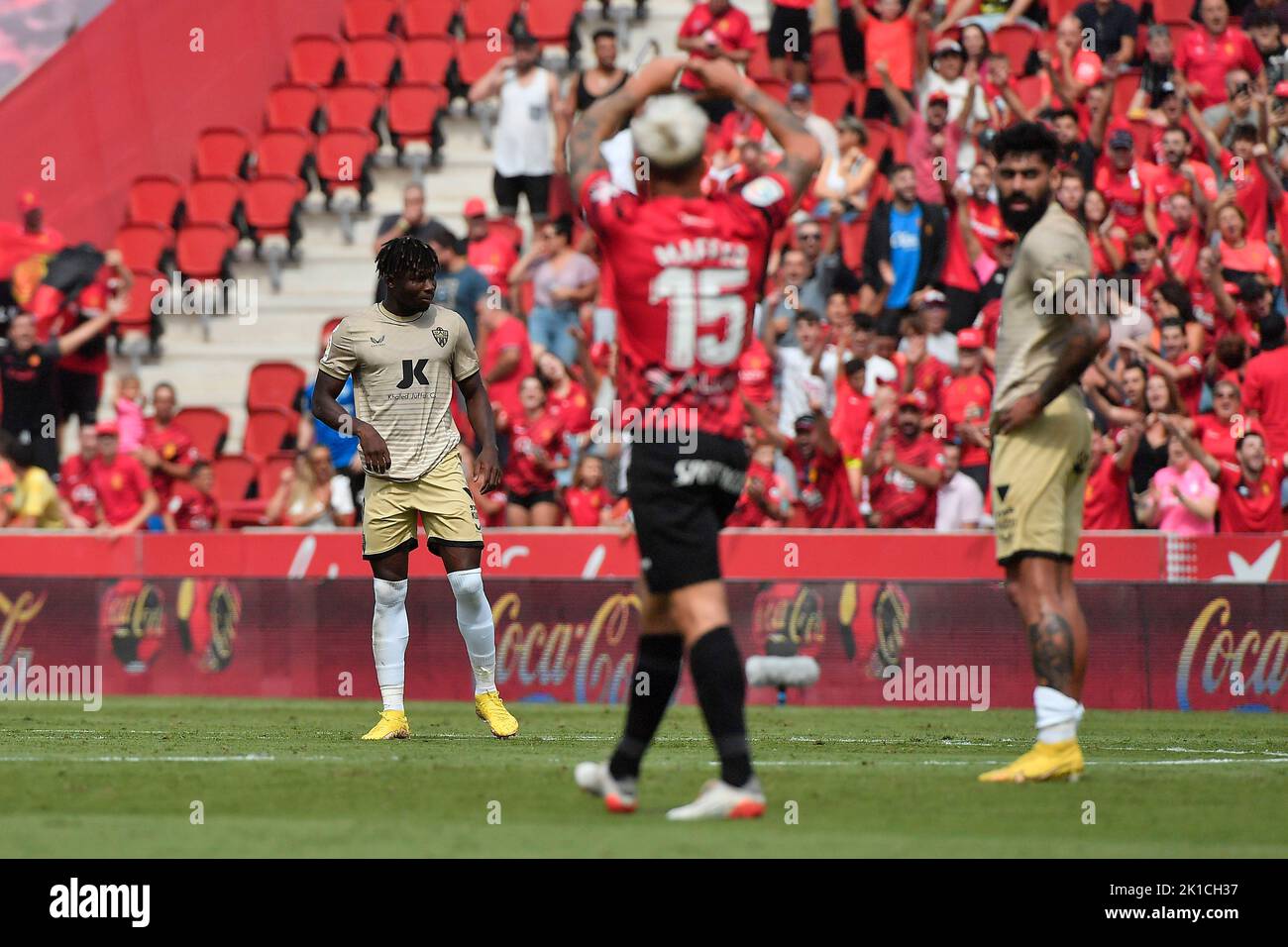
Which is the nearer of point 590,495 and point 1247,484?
point 1247,484

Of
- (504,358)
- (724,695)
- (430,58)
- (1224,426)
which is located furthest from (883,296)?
(724,695)

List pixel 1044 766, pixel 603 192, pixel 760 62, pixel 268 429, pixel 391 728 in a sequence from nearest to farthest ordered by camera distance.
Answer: pixel 603 192 < pixel 1044 766 < pixel 391 728 < pixel 268 429 < pixel 760 62

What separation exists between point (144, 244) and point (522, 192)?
4.50 metres

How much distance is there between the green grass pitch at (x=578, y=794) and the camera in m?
6.63

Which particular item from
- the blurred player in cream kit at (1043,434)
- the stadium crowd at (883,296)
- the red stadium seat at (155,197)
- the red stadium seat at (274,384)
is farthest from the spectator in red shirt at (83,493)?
the blurred player in cream kit at (1043,434)

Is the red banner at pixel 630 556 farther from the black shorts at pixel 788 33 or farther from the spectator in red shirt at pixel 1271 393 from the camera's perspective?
the black shorts at pixel 788 33

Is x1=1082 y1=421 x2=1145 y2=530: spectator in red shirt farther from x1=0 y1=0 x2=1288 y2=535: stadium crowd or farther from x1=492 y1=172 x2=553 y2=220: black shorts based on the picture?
x1=492 y1=172 x2=553 y2=220: black shorts

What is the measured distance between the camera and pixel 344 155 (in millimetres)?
22703

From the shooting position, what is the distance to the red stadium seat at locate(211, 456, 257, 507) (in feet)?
64.0

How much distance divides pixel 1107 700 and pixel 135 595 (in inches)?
298

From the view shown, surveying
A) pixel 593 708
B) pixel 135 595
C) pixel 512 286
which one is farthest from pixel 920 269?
pixel 135 595

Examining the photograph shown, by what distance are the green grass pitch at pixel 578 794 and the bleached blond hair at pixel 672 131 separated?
2298 mm

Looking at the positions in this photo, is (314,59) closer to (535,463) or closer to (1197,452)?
(535,463)

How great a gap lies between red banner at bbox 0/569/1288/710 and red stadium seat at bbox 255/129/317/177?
25.2ft
